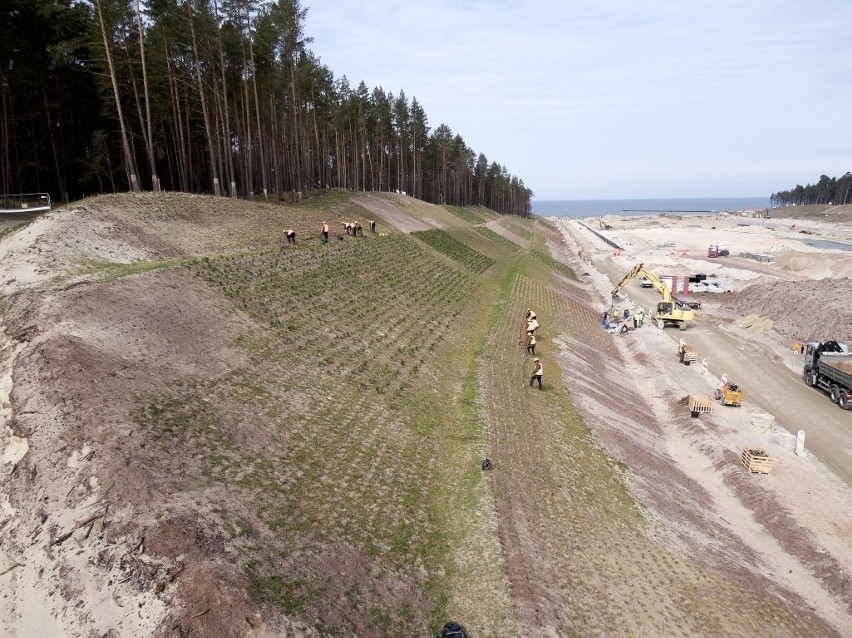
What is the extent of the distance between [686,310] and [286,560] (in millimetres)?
49271

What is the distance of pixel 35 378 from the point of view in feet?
42.7

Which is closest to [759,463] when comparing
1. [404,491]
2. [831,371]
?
[831,371]

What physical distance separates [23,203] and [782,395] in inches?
2169

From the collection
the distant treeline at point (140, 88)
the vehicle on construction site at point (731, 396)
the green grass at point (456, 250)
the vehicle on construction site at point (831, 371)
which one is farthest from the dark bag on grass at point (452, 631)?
the green grass at point (456, 250)

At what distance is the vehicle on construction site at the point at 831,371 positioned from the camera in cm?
2934

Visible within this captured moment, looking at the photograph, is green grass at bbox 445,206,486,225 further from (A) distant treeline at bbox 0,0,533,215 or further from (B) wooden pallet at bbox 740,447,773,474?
(B) wooden pallet at bbox 740,447,773,474

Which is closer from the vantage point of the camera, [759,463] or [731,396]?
[759,463]

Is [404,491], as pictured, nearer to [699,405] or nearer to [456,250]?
[699,405]

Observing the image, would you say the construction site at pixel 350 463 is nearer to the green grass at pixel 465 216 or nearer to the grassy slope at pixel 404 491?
the grassy slope at pixel 404 491

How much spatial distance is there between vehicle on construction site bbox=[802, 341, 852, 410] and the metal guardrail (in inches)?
2173

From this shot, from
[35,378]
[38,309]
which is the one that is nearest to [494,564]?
[35,378]

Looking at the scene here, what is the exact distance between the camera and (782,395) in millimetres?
32281

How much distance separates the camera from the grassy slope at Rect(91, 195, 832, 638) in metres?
11.1

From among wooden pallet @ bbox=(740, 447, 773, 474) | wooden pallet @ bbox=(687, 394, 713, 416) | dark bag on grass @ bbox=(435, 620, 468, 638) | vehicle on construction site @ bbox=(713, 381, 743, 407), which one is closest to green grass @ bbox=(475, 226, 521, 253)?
vehicle on construction site @ bbox=(713, 381, 743, 407)
